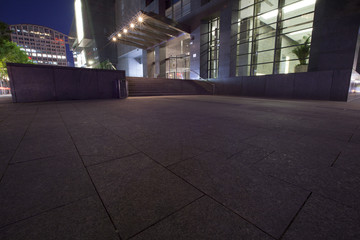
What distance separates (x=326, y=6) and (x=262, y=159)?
17387mm

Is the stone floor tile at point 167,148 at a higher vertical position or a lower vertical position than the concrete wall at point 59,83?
lower

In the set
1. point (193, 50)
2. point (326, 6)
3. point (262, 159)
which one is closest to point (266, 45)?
point (326, 6)

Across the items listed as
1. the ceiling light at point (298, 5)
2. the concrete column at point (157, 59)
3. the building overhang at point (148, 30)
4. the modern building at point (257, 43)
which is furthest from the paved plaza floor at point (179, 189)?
the concrete column at point (157, 59)

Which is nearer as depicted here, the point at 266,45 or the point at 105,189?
the point at 105,189

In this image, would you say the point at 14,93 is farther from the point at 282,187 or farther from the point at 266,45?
the point at 266,45

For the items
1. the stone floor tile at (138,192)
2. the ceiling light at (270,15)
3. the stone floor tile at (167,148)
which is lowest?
the stone floor tile at (138,192)

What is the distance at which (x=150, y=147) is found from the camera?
259 cm

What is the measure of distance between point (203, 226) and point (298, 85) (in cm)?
1647

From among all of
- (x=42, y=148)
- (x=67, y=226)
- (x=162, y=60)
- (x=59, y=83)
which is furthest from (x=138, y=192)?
(x=162, y=60)

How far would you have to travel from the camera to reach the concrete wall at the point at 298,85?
1182 cm

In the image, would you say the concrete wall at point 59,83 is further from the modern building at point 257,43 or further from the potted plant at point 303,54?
the potted plant at point 303,54

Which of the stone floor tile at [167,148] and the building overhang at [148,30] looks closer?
the stone floor tile at [167,148]

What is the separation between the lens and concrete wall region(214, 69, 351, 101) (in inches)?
465

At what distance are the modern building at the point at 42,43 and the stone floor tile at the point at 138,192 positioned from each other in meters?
164
